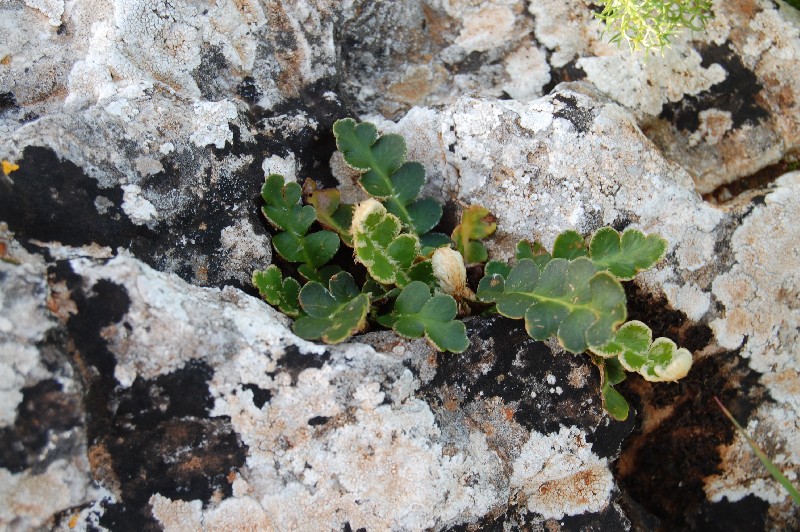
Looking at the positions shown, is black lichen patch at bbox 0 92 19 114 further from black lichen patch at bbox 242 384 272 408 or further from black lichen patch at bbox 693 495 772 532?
black lichen patch at bbox 693 495 772 532

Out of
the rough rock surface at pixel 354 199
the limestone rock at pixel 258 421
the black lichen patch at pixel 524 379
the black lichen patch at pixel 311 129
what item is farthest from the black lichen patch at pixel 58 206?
the black lichen patch at pixel 524 379

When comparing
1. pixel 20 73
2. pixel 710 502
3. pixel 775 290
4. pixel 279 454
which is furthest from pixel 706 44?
pixel 20 73

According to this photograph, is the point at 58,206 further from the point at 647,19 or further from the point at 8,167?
the point at 647,19

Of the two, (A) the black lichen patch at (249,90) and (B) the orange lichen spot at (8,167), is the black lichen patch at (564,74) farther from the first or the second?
(B) the orange lichen spot at (8,167)

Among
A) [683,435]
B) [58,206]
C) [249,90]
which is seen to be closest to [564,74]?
[249,90]

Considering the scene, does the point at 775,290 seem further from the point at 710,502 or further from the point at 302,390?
the point at 302,390

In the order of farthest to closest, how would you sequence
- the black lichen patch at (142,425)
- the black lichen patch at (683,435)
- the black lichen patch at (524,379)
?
the black lichen patch at (683,435) → the black lichen patch at (524,379) → the black lichen patch at (142,425)

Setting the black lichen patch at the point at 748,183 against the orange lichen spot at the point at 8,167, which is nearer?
the orange lichen spot at the point at 8,167

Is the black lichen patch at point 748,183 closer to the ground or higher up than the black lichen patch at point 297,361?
higher up

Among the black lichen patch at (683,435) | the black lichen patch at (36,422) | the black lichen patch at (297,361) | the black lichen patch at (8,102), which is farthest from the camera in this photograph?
the black lichen patch at (683,435)
